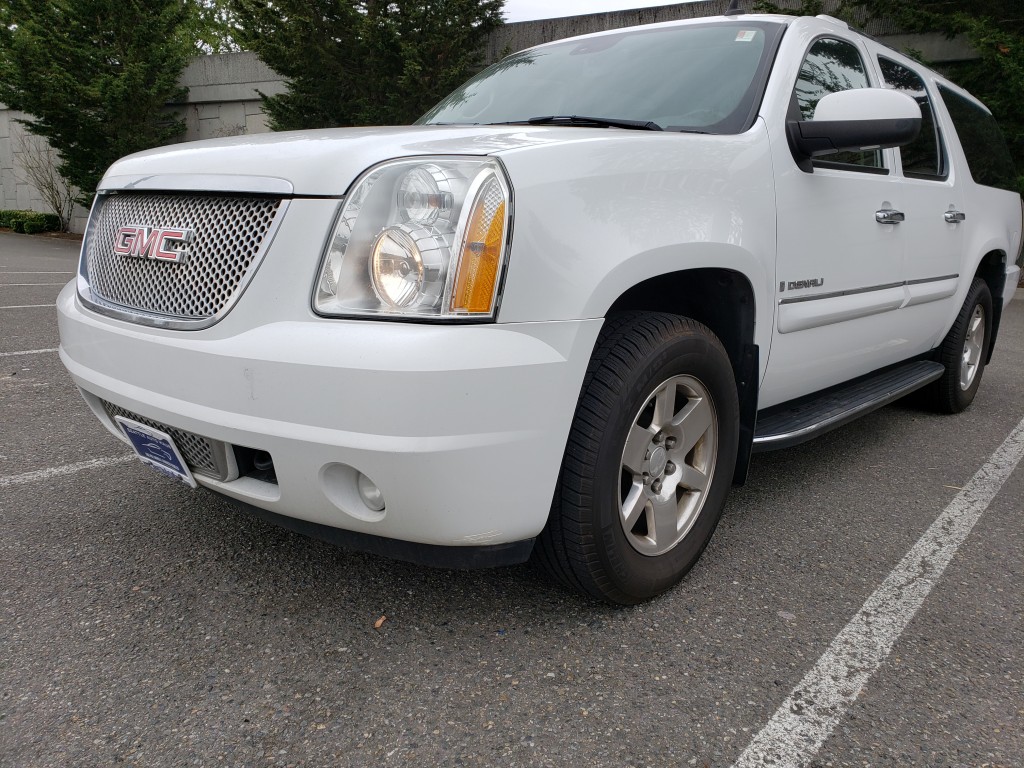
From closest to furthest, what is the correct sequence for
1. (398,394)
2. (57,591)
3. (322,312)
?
(398,394), (322,312), (57,591)

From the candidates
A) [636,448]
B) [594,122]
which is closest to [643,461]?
[636,448]

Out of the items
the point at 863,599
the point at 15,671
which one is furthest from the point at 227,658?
the point at 863,599

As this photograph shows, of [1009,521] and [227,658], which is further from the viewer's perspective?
[1009,521]

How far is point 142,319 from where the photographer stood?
1971 millimetres

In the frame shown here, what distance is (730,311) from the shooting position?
93.0 inches

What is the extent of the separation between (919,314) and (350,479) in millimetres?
2825

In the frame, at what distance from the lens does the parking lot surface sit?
1.62 metres

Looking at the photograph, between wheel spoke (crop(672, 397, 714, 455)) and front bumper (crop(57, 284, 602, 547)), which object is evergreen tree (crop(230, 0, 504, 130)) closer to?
wheel spoke (crop(672, 397, 714, 455))

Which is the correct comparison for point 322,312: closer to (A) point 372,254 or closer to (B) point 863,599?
(A) point 372,254

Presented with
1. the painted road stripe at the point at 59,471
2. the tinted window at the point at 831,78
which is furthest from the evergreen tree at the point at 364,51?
the painted road stripe at the point at 59,471

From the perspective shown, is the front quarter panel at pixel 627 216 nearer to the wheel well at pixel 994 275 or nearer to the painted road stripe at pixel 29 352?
the wheel well at pixel 994 275

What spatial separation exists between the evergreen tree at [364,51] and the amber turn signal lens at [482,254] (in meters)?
13.3

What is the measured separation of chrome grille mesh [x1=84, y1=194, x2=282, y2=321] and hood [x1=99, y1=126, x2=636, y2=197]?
4 centimetres

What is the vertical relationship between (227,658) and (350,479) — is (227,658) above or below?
below
